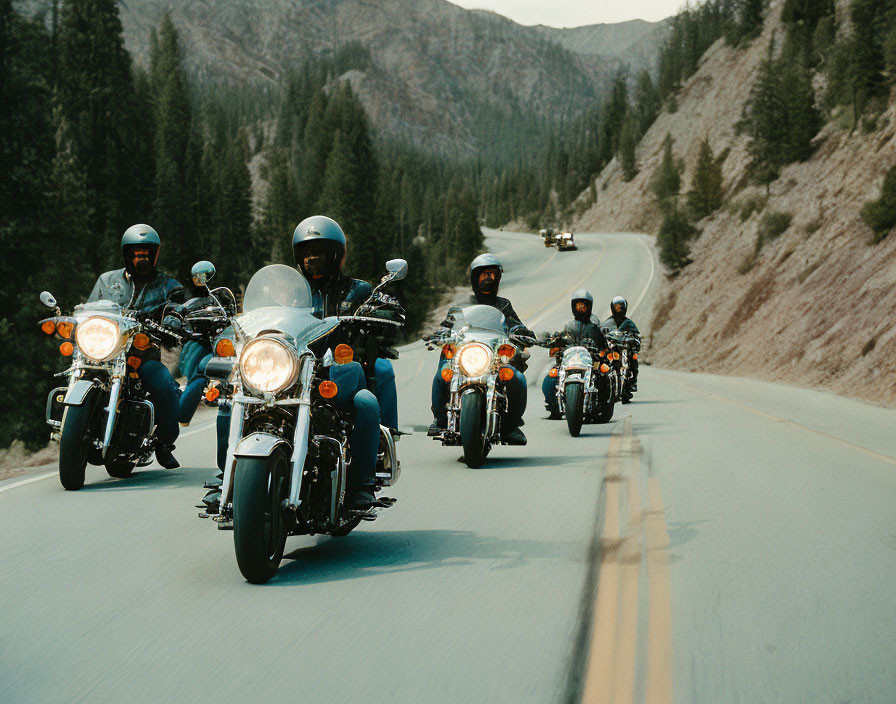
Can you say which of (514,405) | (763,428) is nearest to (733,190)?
(763,428)

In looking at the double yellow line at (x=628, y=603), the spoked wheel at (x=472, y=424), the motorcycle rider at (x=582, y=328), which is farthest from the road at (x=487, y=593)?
the motorcycle rider at (x=582, y=328)

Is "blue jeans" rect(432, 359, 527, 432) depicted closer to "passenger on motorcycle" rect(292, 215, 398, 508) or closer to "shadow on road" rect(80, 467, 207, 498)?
"shadow on road" rect(80, 467, 207, 498)

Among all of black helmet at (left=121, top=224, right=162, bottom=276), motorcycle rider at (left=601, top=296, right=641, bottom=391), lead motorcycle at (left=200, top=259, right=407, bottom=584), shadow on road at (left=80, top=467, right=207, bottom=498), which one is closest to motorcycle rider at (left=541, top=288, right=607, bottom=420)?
motorcycle rider at (left=601, top=296, right=641, bottom=391)

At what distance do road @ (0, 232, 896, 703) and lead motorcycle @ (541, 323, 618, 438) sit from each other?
3.16 meters

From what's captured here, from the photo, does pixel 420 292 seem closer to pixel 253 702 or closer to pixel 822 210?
pixel 822 210

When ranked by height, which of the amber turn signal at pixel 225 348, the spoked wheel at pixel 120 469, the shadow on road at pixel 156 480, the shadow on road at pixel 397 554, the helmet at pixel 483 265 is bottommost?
the shadow on road at pixel 156 480

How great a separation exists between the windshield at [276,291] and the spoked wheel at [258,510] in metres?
1.02

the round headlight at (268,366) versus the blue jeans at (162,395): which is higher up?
the round headlight at (268,366)

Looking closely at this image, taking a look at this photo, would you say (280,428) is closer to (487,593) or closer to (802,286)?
(487,593)

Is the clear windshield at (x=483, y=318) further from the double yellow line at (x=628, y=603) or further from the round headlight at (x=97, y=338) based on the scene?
the round headlight at (x=97, y=338)

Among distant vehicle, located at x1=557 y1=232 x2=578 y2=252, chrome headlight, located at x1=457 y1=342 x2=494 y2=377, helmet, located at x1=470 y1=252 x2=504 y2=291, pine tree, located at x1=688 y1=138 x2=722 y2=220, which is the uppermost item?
pine tree, located at x1=688 y1=138 x2=722 y2=220

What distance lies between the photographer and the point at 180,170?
89812 millimetres

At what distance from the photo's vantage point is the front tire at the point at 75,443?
8.76 meters

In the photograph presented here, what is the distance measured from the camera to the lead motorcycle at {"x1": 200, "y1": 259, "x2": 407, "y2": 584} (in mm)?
5367
